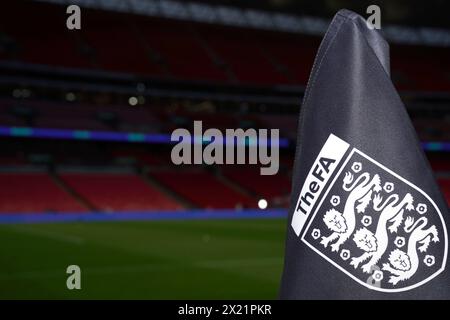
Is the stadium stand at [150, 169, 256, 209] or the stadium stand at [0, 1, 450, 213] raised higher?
the stadium stand at [0, 1, 450, 213]

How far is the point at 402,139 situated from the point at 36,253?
464 inches

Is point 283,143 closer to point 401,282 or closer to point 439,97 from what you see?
point 439,97

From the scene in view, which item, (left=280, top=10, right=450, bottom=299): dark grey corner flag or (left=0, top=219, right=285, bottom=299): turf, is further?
(left=0, top=219, right=285, bottom=299): turf

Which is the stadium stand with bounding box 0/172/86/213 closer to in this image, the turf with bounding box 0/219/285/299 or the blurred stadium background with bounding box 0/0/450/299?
the blurred stadium background with bounding box 0/0/450/299

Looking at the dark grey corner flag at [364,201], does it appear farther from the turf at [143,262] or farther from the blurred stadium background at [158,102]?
the blurred stadium background at [158,102]

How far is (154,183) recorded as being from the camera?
109 feet

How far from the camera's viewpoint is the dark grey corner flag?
5.22ft

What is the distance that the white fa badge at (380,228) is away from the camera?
62.5 inches

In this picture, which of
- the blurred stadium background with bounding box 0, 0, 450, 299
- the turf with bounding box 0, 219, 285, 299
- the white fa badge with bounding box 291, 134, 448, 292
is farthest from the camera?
the blurred stadium background with bounding box 0, 0, 450, 299

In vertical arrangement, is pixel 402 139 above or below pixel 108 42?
below

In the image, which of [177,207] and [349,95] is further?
[177,207]

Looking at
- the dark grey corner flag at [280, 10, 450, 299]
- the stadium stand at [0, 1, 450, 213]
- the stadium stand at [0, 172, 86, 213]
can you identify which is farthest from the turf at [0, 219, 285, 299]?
the stadium stand at [0, 1, 450, 213]

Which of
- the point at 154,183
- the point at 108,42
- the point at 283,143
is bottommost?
the point at 154,183

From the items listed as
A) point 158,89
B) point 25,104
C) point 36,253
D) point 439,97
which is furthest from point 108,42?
point 36,253
